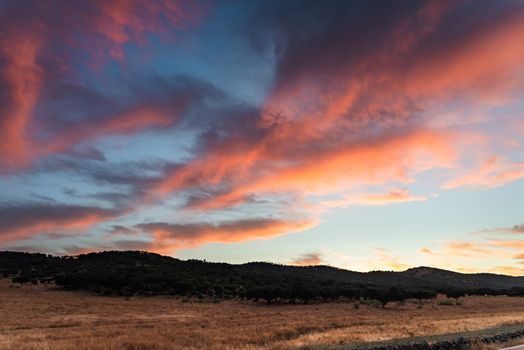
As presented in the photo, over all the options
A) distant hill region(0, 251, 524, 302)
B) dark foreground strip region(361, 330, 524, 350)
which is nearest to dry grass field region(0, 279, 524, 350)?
dark foreground strip region(361, 330, 524, 350)

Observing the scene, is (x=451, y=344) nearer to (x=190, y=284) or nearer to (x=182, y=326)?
(x=182, y=326)

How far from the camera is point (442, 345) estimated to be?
17.4 m

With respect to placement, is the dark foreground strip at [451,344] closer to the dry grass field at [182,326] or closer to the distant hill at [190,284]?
the dry grass field at [182,326]

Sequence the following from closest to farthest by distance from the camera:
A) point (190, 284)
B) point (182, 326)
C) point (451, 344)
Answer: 1. point (451, 344)
2. point (182, 326)
3. point (190, 284)

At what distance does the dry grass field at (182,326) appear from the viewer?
2922cm

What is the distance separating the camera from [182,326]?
4541cm

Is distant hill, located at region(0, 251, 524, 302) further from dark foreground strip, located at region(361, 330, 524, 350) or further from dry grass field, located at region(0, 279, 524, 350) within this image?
dark foreground strip, located at region(361, 330, 524, 350)

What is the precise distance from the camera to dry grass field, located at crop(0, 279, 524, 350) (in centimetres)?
2922

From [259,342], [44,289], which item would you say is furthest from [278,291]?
[259,342]

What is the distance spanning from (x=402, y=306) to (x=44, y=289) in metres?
75.0

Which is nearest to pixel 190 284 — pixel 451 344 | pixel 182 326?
pixel 182 326

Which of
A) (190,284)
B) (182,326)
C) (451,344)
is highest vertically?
(190,284)

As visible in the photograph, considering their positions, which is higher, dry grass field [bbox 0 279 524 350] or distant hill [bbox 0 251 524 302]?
distant hill [bbox 0 251 524 302]

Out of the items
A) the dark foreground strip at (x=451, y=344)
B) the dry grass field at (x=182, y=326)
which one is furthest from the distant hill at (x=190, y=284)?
the dark foreground strip at (x=451, y=344)
